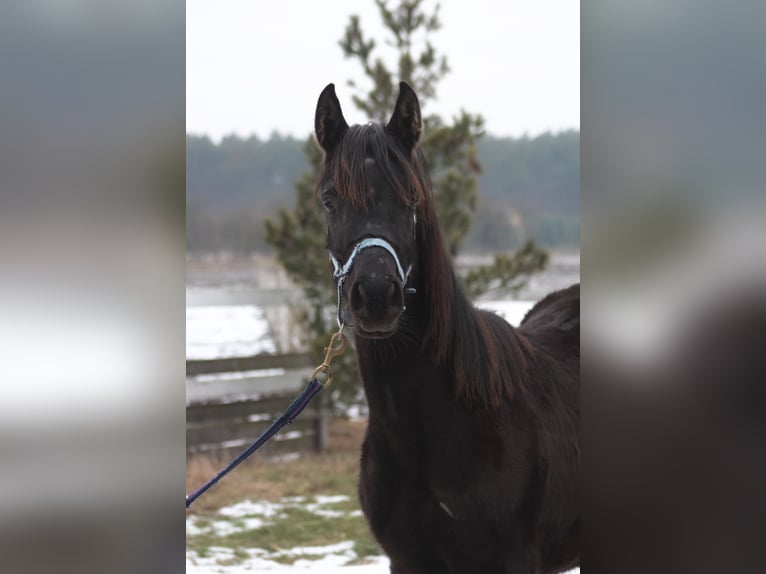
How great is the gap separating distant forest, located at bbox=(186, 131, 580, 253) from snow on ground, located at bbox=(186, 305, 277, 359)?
4109mm

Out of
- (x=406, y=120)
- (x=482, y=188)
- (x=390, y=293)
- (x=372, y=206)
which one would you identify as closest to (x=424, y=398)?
(x=390, y=293)

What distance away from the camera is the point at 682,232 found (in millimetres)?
715

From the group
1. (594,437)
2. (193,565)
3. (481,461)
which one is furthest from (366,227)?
(193,565)

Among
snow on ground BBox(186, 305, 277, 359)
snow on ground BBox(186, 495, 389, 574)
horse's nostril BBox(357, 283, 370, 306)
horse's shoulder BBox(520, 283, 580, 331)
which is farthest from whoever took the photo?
snow on ground BBox(186, 305, 277, 359)

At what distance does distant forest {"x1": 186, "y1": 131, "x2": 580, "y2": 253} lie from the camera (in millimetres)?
15617

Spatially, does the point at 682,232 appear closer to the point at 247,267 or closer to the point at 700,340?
the point at 700,340

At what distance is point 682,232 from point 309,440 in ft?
25.5

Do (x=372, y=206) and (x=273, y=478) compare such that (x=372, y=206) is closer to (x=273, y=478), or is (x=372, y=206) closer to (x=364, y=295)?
(x=364, y=295)

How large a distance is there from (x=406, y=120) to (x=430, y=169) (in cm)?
484

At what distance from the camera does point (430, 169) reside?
7148 mm

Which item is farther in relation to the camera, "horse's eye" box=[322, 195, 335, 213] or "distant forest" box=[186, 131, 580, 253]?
"distant forest" box=[186, 131, 580, 253]

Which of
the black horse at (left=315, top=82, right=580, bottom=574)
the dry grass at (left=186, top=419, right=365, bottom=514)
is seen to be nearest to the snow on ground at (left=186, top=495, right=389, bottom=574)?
the dry grass at (left=186, top=419, right=365, bottom=514)

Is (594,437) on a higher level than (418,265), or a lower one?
lower

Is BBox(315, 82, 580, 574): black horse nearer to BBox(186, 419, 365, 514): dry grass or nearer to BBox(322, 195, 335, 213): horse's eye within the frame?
BBox(322, 195, 335, 213): horse's eye
